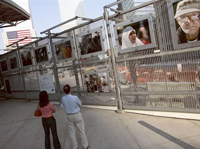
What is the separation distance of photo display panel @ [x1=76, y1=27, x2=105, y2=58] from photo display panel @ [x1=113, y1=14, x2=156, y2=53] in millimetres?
661

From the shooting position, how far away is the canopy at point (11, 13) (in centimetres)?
1014

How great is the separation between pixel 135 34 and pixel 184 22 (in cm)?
136

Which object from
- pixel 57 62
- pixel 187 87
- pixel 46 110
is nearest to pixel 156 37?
pixel 187 87

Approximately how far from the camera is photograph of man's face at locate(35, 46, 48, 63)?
8051 millimetres

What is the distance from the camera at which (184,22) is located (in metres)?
4.25

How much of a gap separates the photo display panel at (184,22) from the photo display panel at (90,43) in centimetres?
235

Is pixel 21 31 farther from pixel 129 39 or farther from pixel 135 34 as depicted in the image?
pixel 135 34

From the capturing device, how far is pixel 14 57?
10.3 meters

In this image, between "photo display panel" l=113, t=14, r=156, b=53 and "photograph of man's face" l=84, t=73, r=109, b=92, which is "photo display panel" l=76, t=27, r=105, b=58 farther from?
"photograph of man's face" l=84, t=73, r=109, b=92

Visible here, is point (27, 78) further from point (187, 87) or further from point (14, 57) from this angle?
point (187, 87)

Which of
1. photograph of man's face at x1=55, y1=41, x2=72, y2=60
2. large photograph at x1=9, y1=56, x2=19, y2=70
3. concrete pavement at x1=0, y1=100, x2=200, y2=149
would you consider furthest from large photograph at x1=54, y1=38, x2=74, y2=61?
large photograph at x1=9, y1=56, x2=19, y2=70

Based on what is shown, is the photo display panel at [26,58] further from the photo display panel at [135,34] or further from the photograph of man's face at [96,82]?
the photo display panel at [135,34]

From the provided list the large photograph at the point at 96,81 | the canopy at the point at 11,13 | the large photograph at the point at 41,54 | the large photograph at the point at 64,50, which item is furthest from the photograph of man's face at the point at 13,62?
the large photograph at the point at 96,81

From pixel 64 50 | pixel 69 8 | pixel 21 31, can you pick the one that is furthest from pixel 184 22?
pixel 69 8
